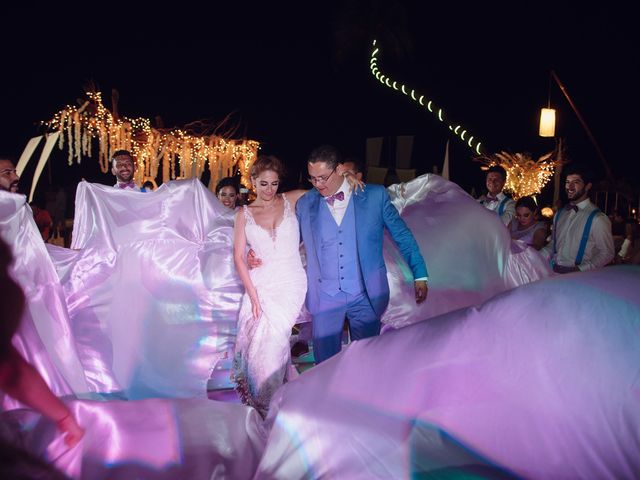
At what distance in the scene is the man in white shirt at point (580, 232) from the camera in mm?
5543

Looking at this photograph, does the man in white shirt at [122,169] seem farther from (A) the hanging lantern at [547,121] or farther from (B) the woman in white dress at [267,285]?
(A) the hanging lantern at [547,121]

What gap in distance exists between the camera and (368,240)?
14.4 ft

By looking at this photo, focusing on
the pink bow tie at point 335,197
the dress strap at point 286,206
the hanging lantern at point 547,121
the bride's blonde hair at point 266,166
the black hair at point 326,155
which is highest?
the hanging lantern at point 547,121

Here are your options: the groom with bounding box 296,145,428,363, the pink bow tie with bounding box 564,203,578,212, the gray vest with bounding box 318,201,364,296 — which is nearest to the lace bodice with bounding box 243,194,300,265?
the groom with bounding box 296,145,428,363

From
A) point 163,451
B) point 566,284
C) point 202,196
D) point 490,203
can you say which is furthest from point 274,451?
point 490,203

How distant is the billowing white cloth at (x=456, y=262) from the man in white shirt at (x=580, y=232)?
0.74ft

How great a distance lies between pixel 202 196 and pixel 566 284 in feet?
13.1

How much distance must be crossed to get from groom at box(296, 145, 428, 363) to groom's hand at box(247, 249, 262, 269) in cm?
34

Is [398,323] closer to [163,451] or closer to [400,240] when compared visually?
[400,240]

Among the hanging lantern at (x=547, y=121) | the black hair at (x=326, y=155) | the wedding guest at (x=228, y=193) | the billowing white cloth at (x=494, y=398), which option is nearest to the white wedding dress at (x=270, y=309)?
the black hair at (x=326, y=155)

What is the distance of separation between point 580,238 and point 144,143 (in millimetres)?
11089

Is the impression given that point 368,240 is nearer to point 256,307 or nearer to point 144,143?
point 256,307

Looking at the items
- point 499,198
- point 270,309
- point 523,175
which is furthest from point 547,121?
point 270,309

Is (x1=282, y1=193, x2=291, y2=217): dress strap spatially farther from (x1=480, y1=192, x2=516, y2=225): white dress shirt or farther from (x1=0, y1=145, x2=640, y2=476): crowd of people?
(x1=480, y1=192, x2=516, y2=225): white dress shirt
